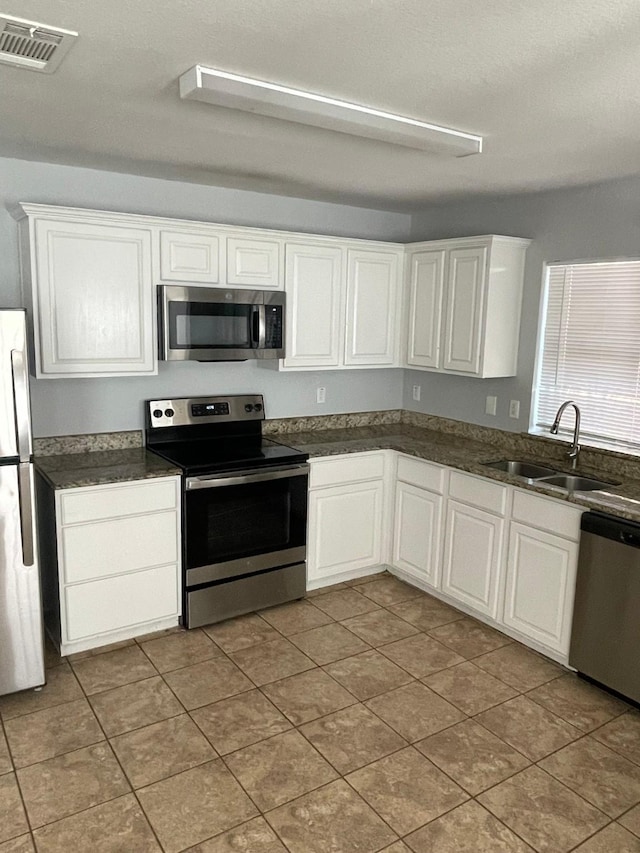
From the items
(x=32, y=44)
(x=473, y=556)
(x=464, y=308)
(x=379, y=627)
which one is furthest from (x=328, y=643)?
(x=32, y=44)

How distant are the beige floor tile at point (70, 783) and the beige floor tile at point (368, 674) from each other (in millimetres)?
1072

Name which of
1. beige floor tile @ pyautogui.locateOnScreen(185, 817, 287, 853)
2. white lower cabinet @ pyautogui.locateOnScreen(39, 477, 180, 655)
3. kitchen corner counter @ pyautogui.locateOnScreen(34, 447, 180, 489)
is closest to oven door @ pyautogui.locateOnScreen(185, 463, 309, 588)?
white lower cabinet @ pyautogui.locateOnScreen(39, 477, 180, 655)

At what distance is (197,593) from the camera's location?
11.3ft

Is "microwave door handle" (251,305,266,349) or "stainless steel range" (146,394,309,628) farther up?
"microwave door handle" (251,305,266,349)

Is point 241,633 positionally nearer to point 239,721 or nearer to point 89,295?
point 239,721

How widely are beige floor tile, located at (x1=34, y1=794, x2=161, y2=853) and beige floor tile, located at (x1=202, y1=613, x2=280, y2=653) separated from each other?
3.66 feet

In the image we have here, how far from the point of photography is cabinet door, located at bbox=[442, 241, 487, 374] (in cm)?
389

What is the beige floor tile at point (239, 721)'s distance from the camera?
2.61 metres

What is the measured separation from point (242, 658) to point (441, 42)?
2.72 m

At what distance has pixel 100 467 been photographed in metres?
3.32

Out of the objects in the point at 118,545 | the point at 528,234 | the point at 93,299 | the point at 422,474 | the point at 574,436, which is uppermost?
the point at 528,234

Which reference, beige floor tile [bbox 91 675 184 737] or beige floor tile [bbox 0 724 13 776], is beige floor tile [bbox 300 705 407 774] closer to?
beige floor tile [bbox 91 675 184 737]

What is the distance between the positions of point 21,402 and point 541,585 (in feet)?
8.32

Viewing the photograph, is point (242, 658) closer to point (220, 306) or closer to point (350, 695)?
point (350, 695)
